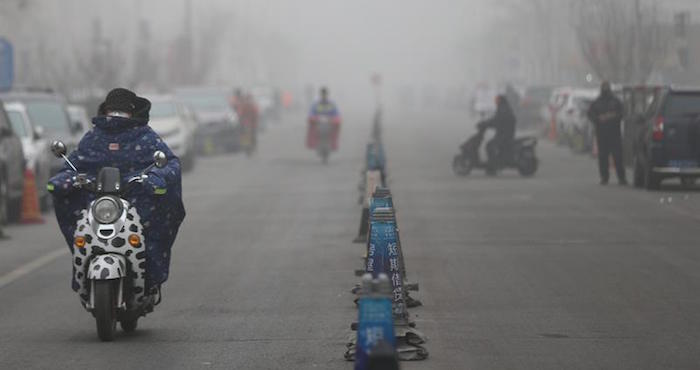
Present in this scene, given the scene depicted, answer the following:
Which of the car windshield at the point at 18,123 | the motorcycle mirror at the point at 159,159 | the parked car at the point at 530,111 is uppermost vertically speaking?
the motorcycle mirror at the point at 159,159

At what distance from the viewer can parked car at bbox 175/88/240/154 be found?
44.9m

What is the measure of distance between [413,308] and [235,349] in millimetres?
2415

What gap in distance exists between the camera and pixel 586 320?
11797mm

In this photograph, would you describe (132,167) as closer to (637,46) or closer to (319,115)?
(319,115)

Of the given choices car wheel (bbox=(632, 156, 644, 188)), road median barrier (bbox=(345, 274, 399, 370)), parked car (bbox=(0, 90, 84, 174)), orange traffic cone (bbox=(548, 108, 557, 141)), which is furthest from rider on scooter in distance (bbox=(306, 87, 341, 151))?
road median barrier (bbox=(345, 274, 399, 370))

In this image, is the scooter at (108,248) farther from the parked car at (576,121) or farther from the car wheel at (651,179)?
the parked car at (576,121)

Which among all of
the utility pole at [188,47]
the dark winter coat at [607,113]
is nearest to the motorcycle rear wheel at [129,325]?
the dark winter coat at [607,113]

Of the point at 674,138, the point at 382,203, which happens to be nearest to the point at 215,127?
the point at 674,138

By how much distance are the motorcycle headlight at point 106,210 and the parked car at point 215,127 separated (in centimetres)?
3370

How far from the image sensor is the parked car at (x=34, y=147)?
25078 millimetres

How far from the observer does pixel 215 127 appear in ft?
148

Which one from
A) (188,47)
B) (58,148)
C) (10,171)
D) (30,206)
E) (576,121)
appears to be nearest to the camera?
(58,148)

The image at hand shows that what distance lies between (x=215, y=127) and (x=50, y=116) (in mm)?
17019

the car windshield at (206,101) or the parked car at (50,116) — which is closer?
the parked car at (50,116)
